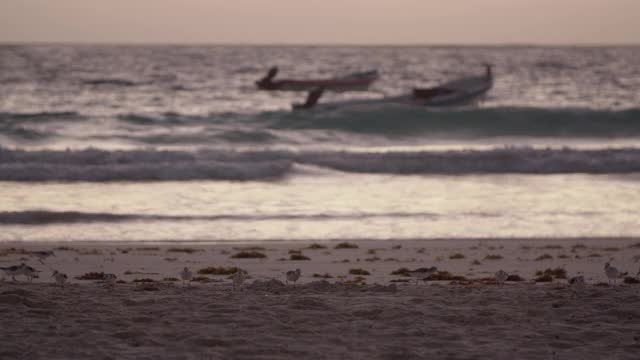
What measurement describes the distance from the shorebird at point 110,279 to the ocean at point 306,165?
4.50 m

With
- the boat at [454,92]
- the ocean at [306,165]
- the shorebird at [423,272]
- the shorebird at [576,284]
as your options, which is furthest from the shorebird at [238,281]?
the boat at [454,92]

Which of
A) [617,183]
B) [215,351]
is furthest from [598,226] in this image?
[215,351]

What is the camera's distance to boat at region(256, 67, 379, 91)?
56.1 metres

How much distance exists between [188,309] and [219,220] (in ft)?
29.4

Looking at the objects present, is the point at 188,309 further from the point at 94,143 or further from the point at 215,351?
the point at 94,143

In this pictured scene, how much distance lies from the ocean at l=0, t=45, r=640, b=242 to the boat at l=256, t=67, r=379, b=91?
631 millimetres

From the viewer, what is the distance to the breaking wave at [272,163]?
2611 centimetres

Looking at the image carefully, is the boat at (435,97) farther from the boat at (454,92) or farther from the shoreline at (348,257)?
the shoreline at (348,257)

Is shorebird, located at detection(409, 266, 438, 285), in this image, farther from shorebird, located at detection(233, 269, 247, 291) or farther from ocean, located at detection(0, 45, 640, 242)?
ocean, located at detection(0, 45, 640, 242)

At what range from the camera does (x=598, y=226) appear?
17.8 metres

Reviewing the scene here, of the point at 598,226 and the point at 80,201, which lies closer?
the point at 598,226

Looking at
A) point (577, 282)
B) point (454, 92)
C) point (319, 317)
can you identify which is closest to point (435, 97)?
point (454, 92)

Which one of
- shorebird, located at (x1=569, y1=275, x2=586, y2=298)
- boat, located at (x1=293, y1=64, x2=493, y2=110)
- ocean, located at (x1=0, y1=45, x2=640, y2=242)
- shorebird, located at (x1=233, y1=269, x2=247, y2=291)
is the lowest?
shorebird, located at (x1=233, y1=269, x2=247, y2=291)

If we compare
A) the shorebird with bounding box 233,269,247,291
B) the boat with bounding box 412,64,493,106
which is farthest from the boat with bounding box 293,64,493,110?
the shorebird with bounding box 233,269,247,291
